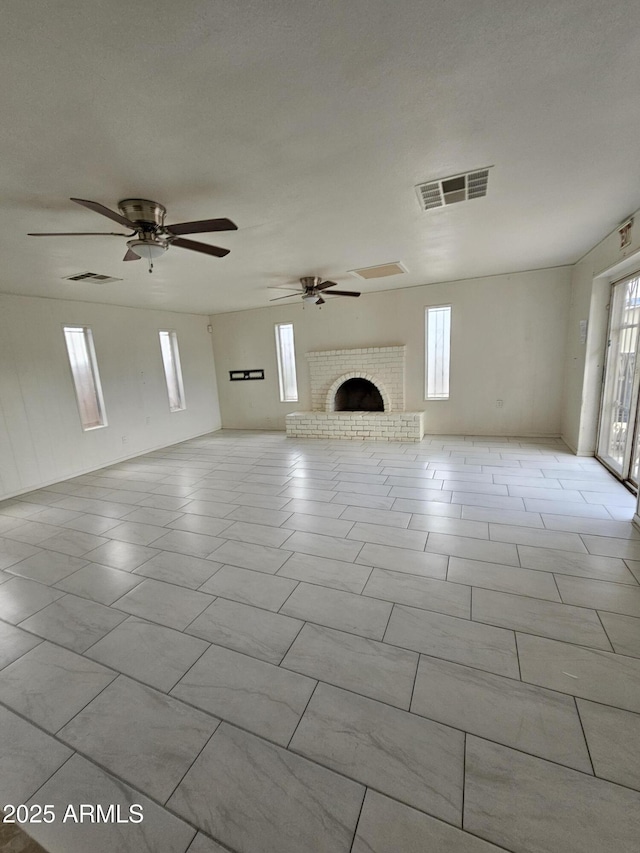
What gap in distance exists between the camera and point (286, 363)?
7.22 m

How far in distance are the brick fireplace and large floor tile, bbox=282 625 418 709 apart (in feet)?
14.3

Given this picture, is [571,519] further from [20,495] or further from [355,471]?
[20,495]

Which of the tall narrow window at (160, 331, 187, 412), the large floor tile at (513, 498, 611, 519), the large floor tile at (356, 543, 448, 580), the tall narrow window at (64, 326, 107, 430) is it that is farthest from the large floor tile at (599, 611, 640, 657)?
the tall narrow window at (160, 331, 187, 412)

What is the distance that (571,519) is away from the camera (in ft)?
9.70

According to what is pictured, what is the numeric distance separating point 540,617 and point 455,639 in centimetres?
52

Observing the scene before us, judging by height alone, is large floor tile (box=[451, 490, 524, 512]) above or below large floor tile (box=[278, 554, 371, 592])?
above

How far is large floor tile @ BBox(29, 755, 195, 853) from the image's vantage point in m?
1.12

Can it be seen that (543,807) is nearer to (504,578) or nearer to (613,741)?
(613,741)

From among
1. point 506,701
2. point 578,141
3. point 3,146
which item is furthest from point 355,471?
point 3,146

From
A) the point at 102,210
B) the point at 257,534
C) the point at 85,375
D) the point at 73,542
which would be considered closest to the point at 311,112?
the point at 102,210

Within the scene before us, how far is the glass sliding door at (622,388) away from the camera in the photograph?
3.54m

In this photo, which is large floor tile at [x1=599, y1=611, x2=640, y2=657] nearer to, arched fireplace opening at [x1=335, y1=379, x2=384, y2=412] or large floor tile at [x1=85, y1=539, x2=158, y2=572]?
large floor tile at [x1=85, y1=539, x2=158, y2=572]

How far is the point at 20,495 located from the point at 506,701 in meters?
5.42

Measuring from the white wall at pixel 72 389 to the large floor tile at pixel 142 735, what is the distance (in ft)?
13.3
